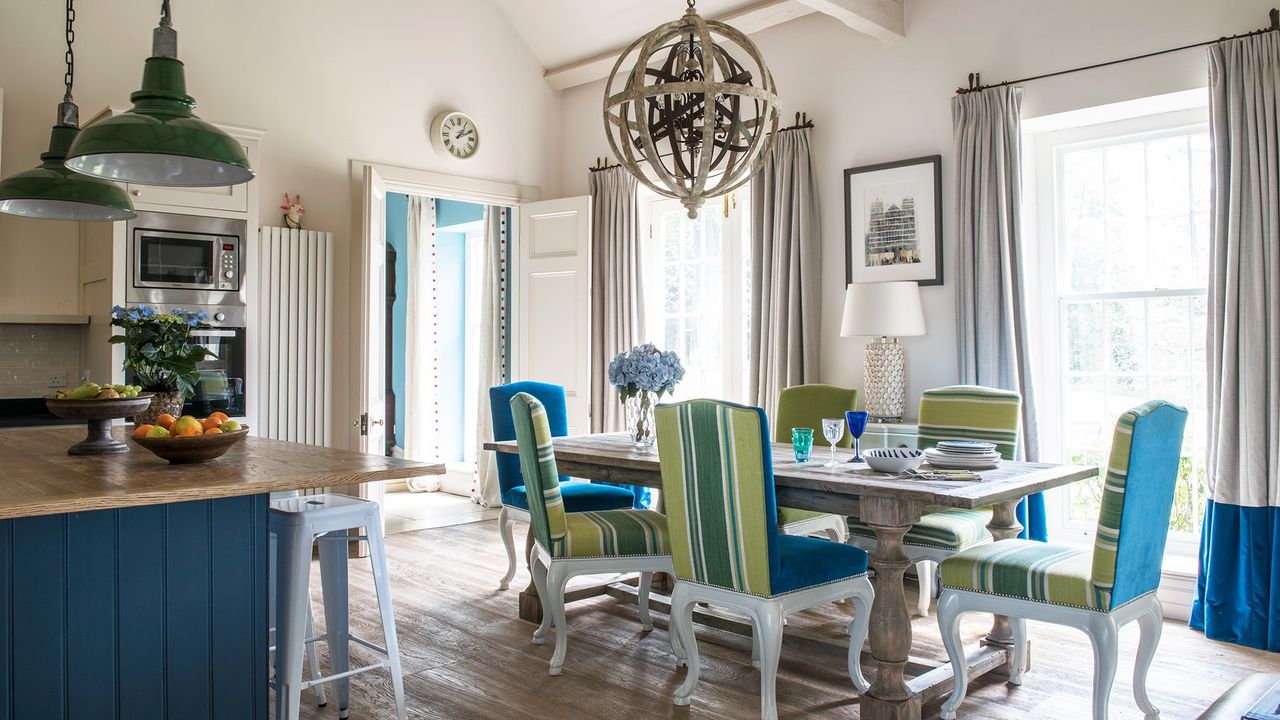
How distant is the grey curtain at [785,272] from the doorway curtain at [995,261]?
31.5 inches

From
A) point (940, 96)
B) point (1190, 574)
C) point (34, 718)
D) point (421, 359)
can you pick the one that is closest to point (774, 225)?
point (940, 96)

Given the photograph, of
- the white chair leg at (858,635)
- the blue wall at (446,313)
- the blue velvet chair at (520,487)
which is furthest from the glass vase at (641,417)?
the blue wall at (446,313)

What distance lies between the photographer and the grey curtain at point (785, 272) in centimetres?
476

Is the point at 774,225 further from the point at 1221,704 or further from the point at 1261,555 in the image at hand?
the point at 1221,704

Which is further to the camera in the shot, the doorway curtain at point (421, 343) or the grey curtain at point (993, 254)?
the doorway curtain at point (421, 343)

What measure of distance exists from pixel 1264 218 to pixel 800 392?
6.21 ft

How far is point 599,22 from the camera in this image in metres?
5.69

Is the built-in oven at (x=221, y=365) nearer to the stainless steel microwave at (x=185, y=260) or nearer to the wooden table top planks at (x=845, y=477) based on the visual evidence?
the stainless steel microwave at (x=185, y=260)

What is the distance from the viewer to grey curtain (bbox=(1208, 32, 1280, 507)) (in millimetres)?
3410

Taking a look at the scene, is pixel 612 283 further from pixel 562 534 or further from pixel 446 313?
pixel 562 534

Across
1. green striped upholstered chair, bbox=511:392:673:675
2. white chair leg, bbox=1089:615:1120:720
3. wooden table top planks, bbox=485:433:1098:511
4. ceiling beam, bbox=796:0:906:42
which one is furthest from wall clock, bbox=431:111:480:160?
white chair leg, bbox=1089:615:1120:720

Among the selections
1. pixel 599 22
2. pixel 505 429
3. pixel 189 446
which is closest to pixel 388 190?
pixel 599 22

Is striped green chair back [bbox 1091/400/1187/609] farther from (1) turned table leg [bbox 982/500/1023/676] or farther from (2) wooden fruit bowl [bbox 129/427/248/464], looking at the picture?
(2) wooden fruit bowl [bbox 129/427/248/464]

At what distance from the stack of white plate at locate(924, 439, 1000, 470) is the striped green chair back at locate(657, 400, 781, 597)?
2.25 ft
